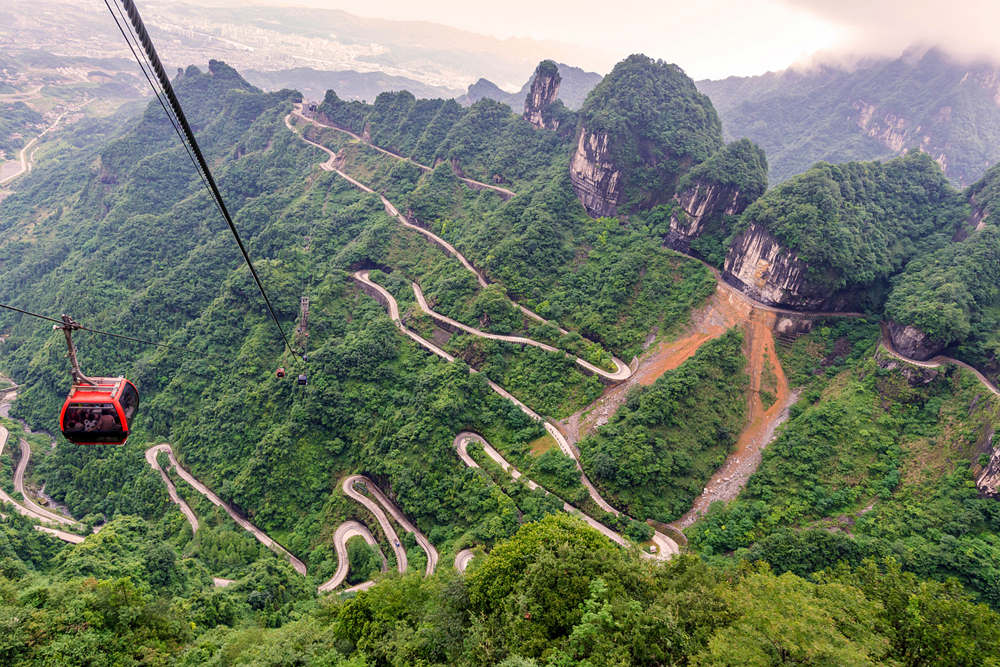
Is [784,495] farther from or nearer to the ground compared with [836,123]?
nearer to the ground

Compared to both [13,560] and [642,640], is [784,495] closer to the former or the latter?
[642,640]

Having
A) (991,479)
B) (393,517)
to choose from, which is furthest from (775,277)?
(393,517)

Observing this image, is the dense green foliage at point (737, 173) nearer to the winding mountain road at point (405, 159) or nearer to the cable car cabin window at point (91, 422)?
the winding mountain road at point (405, 159)

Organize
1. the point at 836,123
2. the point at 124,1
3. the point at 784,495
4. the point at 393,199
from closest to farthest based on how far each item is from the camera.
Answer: the point at 124,1 < the point at 784,495 < the point at 393,199 < the point at 836,123

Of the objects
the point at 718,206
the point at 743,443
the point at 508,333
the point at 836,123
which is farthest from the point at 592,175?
the point at 836,123

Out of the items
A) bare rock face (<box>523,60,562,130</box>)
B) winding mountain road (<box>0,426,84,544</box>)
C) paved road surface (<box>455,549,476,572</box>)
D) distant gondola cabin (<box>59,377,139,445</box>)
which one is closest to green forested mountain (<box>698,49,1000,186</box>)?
bare rock face (<box>523,60,562,130</box>)

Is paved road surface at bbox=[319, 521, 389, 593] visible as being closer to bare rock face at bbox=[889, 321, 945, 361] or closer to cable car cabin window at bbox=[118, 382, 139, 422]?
cable car cabin window at bbox=[118, 382, 139, 422]

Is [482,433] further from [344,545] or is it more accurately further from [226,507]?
[226,507]
